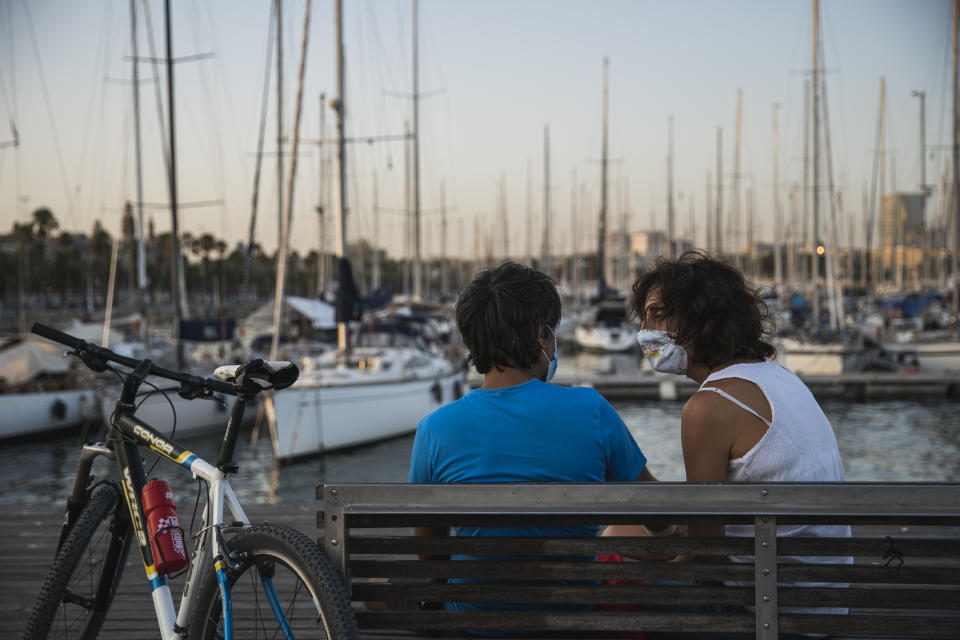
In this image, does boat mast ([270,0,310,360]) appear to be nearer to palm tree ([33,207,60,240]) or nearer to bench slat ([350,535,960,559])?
bench slat ([350,535,960,559])

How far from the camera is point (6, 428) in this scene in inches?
821

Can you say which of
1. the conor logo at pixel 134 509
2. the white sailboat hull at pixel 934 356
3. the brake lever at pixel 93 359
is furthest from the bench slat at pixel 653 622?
the white sailboat hull at pixel 934 356

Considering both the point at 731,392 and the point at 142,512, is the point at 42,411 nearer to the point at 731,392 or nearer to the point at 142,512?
the point at 142,512

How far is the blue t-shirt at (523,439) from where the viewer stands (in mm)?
2275

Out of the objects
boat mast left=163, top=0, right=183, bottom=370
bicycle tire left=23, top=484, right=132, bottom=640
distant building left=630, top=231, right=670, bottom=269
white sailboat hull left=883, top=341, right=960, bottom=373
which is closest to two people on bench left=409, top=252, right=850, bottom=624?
bicycle tire left=23, top=484, right=132, bottom=640

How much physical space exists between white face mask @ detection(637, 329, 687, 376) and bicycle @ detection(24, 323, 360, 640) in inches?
40.1

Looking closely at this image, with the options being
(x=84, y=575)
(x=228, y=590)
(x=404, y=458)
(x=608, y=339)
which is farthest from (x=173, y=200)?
(x=608, y=339)

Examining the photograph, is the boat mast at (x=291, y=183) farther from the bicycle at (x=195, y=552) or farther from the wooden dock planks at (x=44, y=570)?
the bicycle at (x=195, y=552)

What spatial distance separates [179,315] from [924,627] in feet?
68.3

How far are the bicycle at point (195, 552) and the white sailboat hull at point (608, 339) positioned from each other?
36.1 m

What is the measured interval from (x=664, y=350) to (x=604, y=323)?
38.2 meters

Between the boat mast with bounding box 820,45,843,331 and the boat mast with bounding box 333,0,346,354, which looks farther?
the boat mast with bounding box 820,45,843,331

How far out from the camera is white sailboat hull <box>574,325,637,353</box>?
128ft

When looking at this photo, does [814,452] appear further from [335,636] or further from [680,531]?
[335,636]
